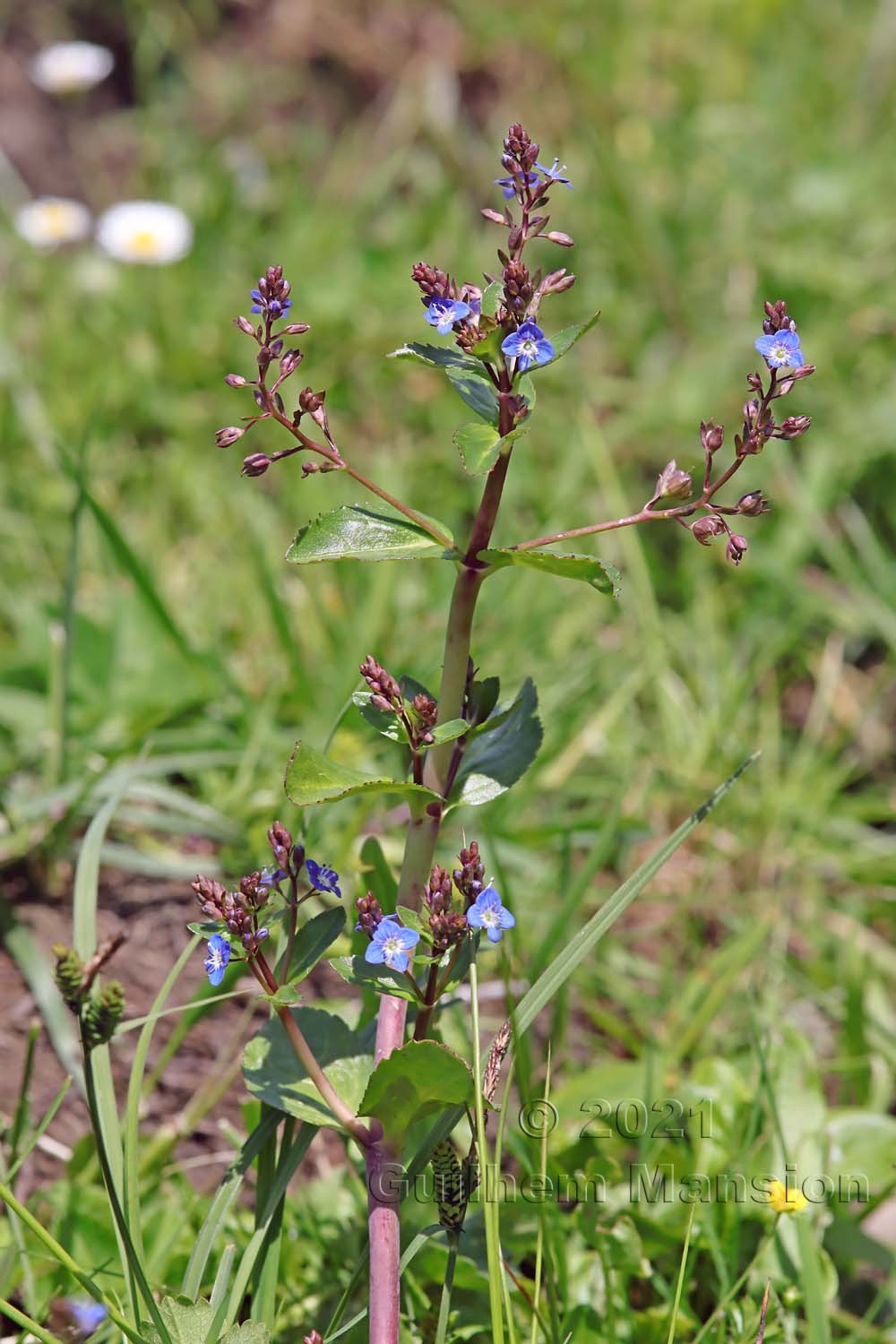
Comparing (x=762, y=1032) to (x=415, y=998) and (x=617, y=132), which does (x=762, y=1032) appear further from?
(x=617, y=132)

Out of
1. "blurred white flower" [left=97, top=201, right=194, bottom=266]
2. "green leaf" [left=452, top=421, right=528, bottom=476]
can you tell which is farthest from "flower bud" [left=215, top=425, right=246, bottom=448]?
"blurred white flower" [left=97, top=201, right=194, bottom=266]

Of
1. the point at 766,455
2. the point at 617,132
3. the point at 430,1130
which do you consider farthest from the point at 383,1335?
the point at 617,132

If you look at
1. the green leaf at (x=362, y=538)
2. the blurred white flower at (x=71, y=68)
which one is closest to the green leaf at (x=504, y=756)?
the green leaf at (x=362, y=538)

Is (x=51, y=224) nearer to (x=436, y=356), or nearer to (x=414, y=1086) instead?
(x=436, y=356)

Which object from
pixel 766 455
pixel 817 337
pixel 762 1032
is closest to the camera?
pixel 762 1032

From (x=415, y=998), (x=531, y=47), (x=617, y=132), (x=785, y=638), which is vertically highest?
(x=531, y=47)
